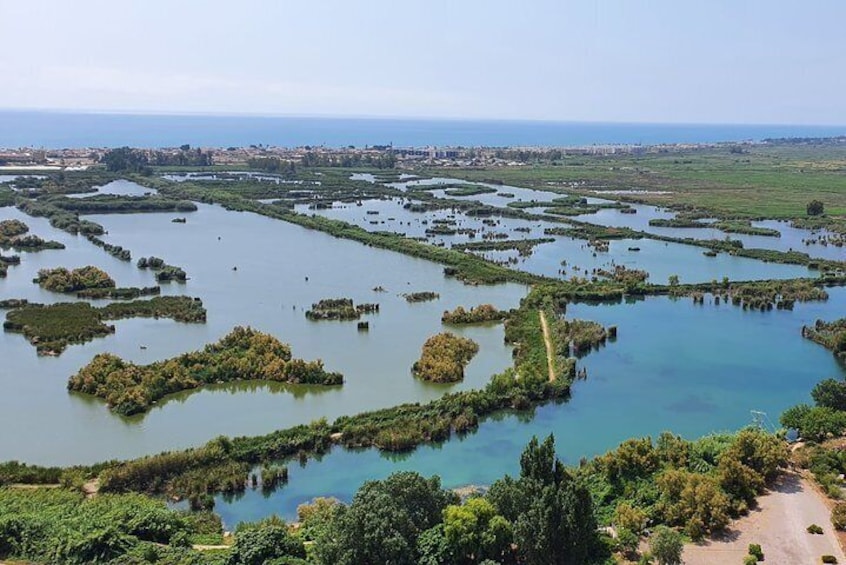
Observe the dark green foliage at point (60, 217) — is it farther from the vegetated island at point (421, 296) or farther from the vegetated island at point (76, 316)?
the vegetated island at point (421, 296)

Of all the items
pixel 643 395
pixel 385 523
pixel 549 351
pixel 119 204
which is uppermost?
pixel 119 204

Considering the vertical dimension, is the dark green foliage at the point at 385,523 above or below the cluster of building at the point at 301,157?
below

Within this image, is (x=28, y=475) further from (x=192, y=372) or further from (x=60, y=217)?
(x=60, y=217)

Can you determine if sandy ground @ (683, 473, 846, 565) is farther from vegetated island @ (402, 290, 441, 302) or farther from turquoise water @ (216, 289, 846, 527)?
vegetated island @ (402, 290, 441, 302)

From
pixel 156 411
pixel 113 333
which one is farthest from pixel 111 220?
pixel 156 411

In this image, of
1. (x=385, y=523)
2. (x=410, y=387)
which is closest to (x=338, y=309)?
(x=410, y=387)

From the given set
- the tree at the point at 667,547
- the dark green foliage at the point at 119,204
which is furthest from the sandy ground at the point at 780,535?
the dark green foliage at the point at 119,204
